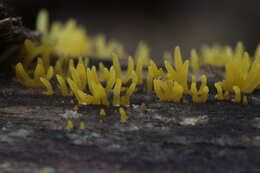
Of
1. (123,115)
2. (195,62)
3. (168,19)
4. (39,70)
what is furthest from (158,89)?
(168,19)

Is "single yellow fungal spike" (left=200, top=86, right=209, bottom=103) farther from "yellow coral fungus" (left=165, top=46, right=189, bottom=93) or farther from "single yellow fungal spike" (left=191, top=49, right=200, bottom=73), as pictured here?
"single yellow fungal spike" (left=191, top=49, right=200, bottom=73)

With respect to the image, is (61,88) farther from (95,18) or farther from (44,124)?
(95,18)

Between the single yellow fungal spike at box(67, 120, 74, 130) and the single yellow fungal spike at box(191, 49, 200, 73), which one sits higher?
the single yellow fungal spike at box(191, 49, 200, 73)

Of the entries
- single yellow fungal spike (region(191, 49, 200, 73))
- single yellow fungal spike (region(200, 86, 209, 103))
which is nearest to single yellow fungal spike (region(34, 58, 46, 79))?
single yellow fungal spike (region(200, 86, 209, 103))

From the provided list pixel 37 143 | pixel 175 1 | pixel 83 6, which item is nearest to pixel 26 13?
pixel 83 6

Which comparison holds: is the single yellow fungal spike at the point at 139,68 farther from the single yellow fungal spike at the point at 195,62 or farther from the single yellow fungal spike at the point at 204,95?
the single yellow fungal spike at the point at 195,62

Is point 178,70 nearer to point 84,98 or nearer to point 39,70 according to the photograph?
point 84,98

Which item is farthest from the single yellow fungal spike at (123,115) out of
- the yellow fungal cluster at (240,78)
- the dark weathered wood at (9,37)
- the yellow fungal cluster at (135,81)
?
the dark weathered wood at (9,37)
